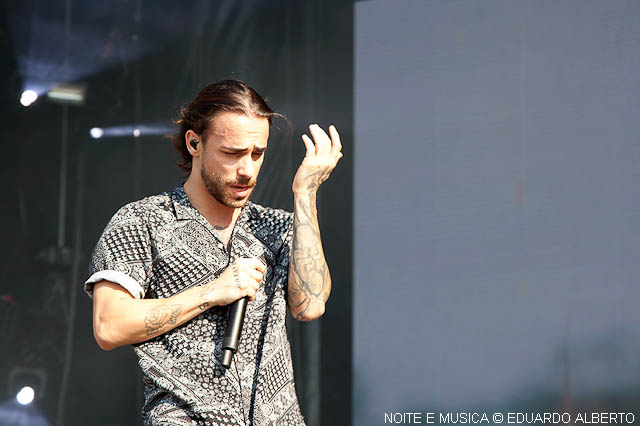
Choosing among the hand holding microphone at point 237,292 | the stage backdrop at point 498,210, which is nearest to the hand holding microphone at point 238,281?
the hand holding microphone at point 237,292

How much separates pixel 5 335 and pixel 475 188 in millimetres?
2449

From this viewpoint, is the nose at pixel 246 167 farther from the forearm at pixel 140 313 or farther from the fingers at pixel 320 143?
the forearm at pixel 140 313

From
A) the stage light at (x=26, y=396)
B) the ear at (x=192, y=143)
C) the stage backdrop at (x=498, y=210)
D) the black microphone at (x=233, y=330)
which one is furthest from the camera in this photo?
the stage light at (x=26, y=396)

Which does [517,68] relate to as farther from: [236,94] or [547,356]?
[236,94]

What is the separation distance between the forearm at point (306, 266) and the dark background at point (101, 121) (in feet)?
6.11

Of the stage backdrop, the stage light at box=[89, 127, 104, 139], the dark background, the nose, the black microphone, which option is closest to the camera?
the black microphone

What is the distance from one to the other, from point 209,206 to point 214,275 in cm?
18

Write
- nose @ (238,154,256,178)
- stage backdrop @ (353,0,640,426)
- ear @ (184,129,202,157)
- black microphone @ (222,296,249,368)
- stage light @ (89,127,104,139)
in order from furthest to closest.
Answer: stage light @ (89,127,104,139), stage backdrop @ (353,0,640,426), ear @ (184,129,202,157), nose @ (238,154,256,178), black microphone @ (222,296,249,368)

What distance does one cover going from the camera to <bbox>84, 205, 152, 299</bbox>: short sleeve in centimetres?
175

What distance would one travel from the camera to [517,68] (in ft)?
10.9

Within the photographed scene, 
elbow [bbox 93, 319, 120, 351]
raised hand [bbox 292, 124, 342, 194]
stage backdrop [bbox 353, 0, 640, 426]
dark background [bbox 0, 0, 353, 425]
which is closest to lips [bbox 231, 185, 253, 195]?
raised hand [bbox 292, 124, 342, 194]

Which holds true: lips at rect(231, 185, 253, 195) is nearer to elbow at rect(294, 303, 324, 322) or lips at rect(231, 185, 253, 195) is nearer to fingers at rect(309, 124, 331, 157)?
fingers at rect(309, 124, 331, 157)

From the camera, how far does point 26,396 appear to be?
13.4ft

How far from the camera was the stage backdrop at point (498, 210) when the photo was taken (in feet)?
10.1
